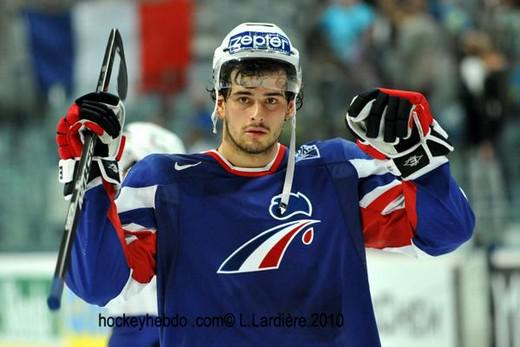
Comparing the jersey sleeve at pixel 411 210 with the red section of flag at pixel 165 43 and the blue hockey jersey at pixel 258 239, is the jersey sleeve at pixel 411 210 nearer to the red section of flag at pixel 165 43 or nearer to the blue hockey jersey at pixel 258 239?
the blue hockey jersey at pixel 258 239

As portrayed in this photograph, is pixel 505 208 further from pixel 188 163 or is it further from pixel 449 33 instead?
pixel 188 163

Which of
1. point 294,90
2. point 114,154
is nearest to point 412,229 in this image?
point 294,90

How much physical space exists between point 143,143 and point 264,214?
145cm

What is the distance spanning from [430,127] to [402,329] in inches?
153

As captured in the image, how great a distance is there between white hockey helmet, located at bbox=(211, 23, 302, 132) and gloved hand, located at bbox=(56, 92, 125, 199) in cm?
39

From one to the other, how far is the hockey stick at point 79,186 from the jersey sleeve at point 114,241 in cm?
9

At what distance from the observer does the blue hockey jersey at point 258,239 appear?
10.5 feet

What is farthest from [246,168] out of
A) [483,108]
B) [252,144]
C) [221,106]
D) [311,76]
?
[311,76]

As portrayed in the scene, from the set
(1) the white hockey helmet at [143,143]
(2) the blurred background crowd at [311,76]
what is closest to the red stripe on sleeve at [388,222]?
(1) the white hockey helmet at [143,143]

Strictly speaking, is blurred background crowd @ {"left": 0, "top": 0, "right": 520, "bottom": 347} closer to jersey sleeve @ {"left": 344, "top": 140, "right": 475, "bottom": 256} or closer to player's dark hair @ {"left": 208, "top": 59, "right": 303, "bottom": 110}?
jersey sleeve @ {"left": 344, "top": 140, "right": 475, "bottom": 256}

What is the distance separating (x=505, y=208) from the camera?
7906 millimetres

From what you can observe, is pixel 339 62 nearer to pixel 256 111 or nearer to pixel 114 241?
pixel 256 111

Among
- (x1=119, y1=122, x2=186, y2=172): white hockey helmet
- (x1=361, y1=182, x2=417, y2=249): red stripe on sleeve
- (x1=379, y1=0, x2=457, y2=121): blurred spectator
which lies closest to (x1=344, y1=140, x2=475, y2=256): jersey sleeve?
(x1=361, y1=182, x2=417, y2=249): red stripe on sleeve

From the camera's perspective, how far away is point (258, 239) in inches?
129
